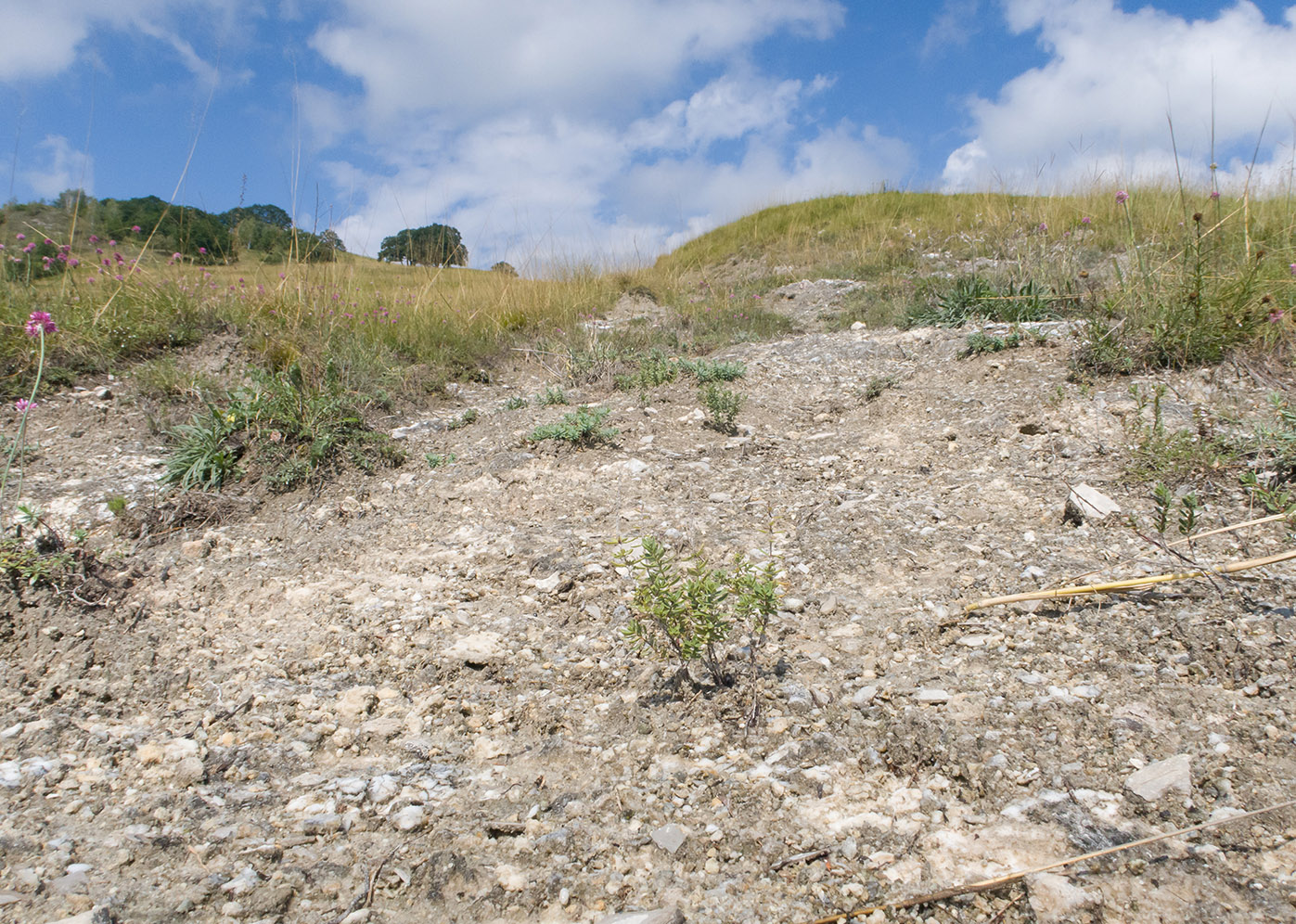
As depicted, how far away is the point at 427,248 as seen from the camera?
682 cm

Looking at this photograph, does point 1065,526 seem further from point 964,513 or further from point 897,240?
point 897,240

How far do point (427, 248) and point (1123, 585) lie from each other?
6574 mm

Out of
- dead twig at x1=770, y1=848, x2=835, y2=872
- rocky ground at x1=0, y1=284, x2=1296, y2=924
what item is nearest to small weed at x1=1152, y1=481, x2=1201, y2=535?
rocky ground at x1=0, y1=284, x2=1296, y2=924

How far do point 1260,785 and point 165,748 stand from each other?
2304mm

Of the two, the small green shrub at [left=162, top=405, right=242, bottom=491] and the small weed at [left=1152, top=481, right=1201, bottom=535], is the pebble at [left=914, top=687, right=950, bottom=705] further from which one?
the small green shrub at [left=162, top=405, right=242, bottom=491]

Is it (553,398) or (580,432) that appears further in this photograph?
(553,398)

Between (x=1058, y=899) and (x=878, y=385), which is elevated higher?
(x=878, y=385)

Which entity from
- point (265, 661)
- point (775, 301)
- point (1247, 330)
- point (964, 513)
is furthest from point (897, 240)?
point (265, 661)

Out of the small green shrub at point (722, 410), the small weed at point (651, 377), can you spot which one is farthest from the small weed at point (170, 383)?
the small green shrub at point (722, 410)

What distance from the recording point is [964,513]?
2.59 metres

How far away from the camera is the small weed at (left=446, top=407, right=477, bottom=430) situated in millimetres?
3975

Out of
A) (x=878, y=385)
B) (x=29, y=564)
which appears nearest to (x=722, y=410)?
(x=878, y=385)

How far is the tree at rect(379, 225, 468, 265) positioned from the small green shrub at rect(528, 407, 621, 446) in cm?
376

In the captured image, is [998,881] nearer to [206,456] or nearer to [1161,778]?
[1161,778]
